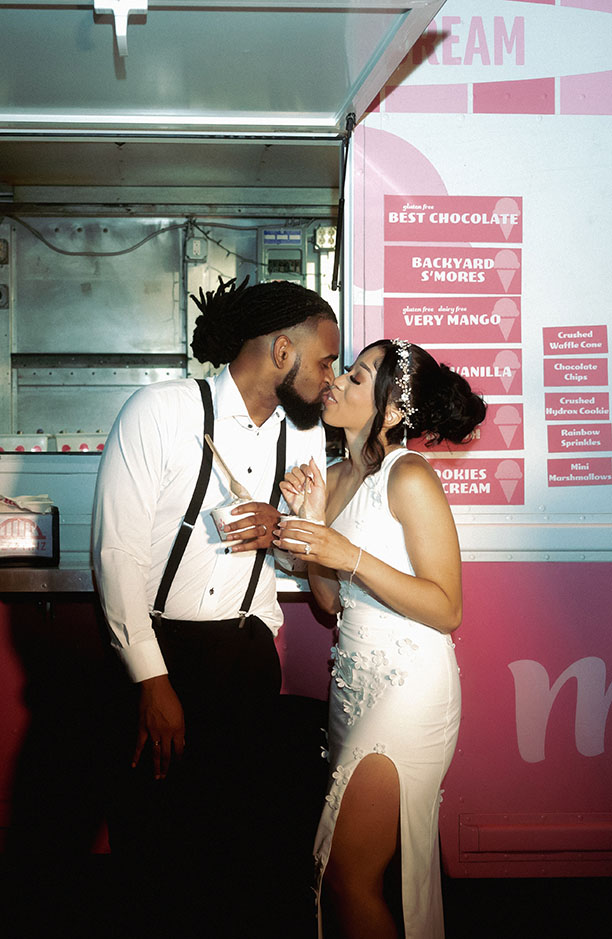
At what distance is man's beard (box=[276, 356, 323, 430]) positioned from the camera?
2.20 metres

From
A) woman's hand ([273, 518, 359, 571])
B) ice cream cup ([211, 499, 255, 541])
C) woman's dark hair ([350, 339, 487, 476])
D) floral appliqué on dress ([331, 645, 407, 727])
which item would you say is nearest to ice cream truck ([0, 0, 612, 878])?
woman's dark hair ([350, 339, 487, 476])

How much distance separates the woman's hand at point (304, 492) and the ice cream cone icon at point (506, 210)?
4.29ft

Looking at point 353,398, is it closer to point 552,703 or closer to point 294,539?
point 294,539

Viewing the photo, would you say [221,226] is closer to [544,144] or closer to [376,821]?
[544,144]

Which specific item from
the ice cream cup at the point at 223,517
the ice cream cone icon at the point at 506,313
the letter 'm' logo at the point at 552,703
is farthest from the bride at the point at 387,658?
the letter 'm' logo at the point at 552,703

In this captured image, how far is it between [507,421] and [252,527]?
1.32m

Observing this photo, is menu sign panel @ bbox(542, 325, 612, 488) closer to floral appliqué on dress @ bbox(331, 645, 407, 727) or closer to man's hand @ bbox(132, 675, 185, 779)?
floral appliqué on dress @ bbox(331, 645, 407, 727)

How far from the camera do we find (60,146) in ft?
13.5

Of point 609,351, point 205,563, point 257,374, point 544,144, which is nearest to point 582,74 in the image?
point 544,144

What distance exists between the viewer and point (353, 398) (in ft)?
7.49

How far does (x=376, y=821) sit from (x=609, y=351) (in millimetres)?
1819

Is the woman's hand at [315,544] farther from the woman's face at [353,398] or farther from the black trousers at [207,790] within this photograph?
the woman's face at [353,398]

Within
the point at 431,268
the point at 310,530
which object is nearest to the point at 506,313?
the point at 431,268

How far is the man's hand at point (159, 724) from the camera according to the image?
1.89 m
